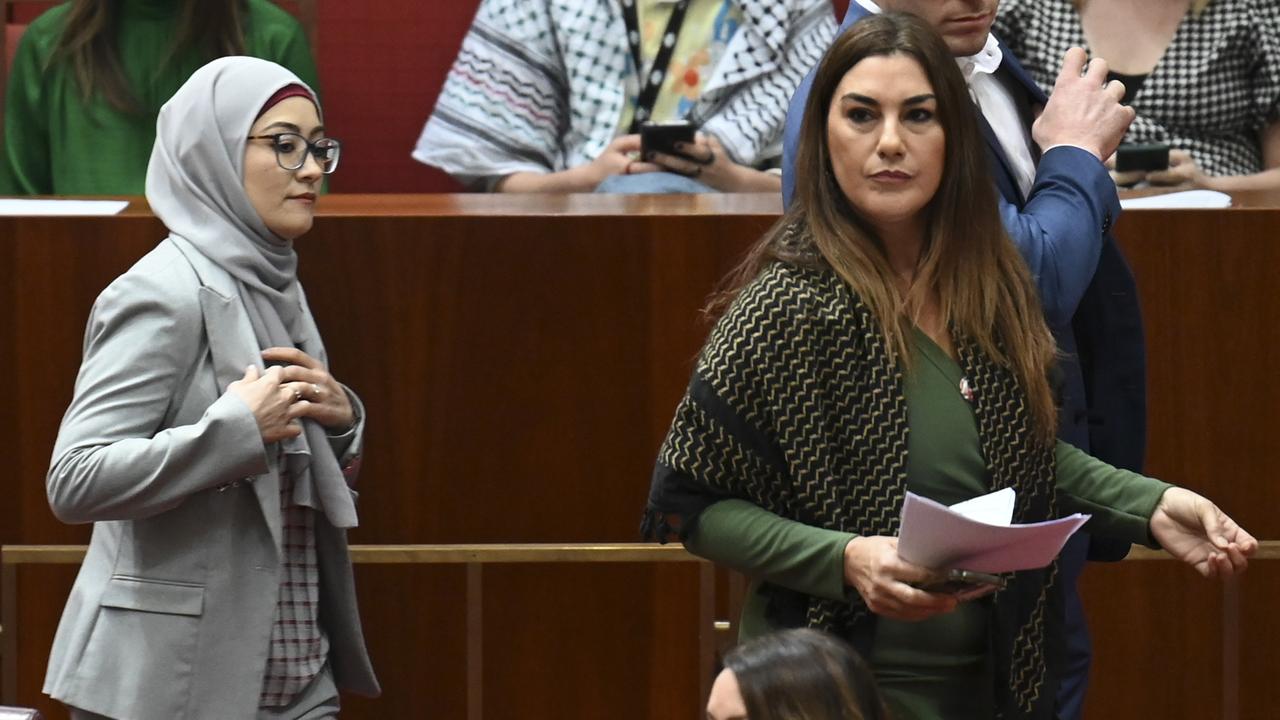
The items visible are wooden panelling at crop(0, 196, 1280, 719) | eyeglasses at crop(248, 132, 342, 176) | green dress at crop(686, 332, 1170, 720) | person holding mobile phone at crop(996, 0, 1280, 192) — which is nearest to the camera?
green dress at crop(686, 332, 1170, 720)

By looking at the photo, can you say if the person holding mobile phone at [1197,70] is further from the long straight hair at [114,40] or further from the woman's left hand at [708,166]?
the long straight hair at [114,40]

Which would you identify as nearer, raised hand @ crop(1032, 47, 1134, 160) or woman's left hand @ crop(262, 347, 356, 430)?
raised hand @ crop(1032, 47, 1134, 160)

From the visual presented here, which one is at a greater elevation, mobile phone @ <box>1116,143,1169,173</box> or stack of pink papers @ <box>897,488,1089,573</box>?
mobile phone @ <box>1116,143,1169,173</box>

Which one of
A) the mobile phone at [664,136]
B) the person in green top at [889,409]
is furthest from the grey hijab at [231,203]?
the mobile phone at [664,136]

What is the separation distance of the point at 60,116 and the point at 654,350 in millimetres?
1788

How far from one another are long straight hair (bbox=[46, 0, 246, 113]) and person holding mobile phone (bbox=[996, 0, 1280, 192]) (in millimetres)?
1870

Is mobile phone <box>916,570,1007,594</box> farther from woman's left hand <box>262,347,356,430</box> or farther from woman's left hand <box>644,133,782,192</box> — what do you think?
woman's left hand <box>644,133,782,192</box>

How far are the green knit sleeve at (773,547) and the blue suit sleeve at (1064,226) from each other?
50 centimetres

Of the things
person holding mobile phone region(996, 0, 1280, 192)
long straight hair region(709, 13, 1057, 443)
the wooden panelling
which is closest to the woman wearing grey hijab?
the wooden panelling

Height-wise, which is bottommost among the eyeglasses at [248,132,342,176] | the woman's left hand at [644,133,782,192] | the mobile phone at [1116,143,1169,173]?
the woman's left hand at [644,133,782,192]

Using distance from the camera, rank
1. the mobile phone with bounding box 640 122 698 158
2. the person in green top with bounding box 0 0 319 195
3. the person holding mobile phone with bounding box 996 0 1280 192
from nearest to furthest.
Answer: the mobile phone with bounding box 640 122 698 158
the person in green top with bounding box 0 0 319 195
the person holding mobile phone with bounding box 996 0 1280 192

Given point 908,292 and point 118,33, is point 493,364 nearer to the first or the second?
point 908,292

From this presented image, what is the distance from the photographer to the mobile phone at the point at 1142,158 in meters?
4.10

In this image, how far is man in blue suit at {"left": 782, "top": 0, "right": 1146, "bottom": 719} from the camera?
2.58 m
